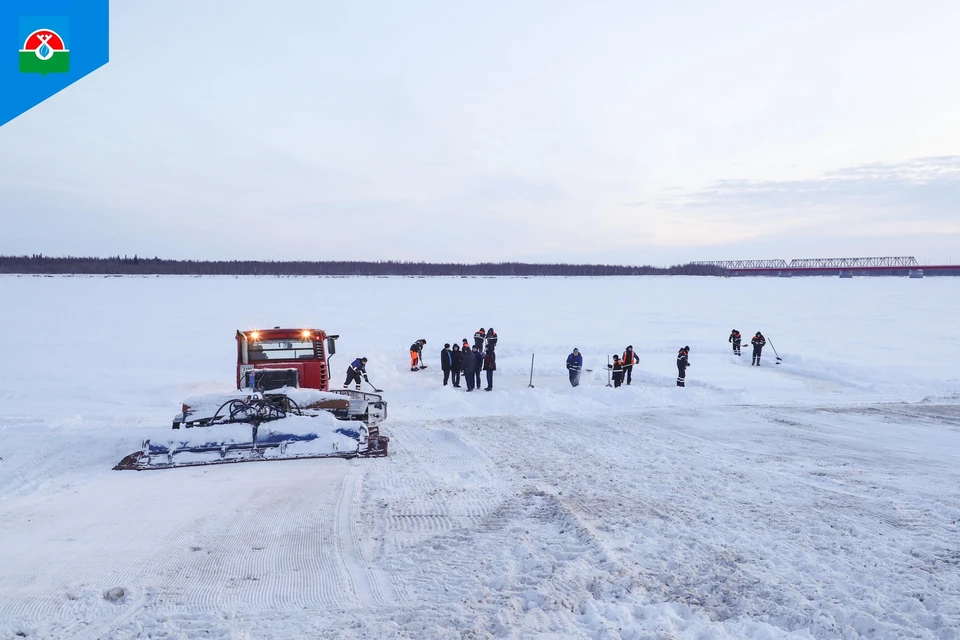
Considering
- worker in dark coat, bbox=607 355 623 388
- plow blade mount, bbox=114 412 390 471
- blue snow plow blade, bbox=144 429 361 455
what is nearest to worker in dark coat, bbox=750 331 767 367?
worker in dark coat, bbox=607 355 623 388

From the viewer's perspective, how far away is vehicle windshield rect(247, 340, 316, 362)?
11.7 meters

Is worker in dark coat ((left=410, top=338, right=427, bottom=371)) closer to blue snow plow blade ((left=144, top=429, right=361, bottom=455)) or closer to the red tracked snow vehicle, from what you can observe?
the red tracked snow vehicle

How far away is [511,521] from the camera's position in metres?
6.41

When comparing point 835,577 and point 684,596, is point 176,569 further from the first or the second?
point 835,577

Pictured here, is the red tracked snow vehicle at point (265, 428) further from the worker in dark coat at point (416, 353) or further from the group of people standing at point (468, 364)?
the worker in dark coat at point (416, 353)

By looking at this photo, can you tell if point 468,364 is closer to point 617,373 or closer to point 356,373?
point 356,373

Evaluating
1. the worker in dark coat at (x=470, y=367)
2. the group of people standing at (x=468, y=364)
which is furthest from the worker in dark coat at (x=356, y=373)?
the worker in dark coat at (x=470, y=367)

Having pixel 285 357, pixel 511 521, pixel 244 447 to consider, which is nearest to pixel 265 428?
pixel 244 447

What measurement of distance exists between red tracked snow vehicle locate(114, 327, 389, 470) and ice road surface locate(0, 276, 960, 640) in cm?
34

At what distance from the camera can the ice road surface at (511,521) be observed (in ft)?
14.6

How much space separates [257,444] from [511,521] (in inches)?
164

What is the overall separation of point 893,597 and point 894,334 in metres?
31.4

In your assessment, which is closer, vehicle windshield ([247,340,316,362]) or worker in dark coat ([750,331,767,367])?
vehicle windshield ([247,340,316,362])

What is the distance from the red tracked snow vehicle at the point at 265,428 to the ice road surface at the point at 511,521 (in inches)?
13.4
